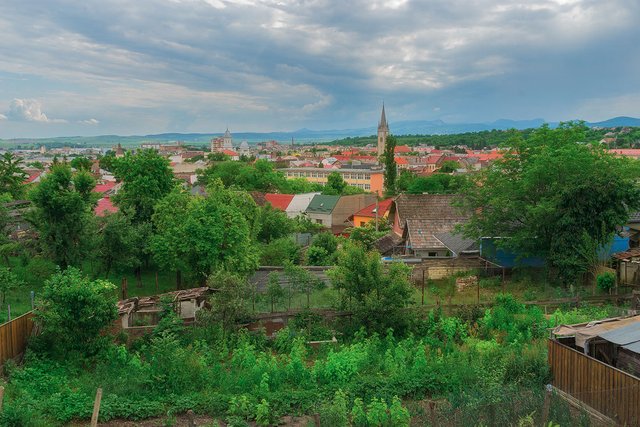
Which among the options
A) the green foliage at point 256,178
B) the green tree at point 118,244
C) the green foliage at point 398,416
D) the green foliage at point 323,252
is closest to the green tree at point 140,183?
the green tree at point 118,244

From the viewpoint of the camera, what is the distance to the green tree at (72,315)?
13.8m

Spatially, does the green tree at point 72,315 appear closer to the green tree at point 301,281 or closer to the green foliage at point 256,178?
the green tree at point 301,281

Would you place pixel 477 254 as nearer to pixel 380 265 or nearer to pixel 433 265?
pixel 433 265

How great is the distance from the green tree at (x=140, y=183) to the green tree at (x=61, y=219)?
504 centimetres

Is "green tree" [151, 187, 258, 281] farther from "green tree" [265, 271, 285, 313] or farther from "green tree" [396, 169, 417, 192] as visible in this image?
"green tree" [396, 169, 417, 192]

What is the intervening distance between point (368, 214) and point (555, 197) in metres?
29.1

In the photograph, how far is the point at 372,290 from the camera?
53.7ft

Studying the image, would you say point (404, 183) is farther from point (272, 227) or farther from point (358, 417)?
point (358, 417)

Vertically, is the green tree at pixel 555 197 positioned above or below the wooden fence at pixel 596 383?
above

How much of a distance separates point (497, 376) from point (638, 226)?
768 inches

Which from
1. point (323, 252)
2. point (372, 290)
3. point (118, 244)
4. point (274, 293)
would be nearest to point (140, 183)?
point (118, 244)

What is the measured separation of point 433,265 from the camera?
932 inches

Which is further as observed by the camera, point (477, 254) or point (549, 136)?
point (477, 254)

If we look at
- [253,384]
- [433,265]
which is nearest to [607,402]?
[253,384]
